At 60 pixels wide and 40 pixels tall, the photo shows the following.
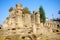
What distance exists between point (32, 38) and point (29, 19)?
13.9m

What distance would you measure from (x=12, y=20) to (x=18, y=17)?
1.38m

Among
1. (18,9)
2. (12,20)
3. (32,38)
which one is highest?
(18,9)

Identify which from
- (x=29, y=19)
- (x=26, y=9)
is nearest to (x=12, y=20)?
(x=29, y=19)

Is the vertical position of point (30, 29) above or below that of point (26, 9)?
below

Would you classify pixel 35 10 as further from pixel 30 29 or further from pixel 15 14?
pixel 30 29

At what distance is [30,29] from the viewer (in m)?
26.4

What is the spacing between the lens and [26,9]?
2089 inches

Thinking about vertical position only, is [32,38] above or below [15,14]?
below

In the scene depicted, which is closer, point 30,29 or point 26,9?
point 30,29

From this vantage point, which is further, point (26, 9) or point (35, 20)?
point (26, 9)

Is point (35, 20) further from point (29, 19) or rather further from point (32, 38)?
point (32, 38)

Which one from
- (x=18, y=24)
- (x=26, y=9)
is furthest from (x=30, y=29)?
(x=26, y=9)

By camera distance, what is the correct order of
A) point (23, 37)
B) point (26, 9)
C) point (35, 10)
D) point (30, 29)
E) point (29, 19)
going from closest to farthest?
point (23, 37) < point (30, 29) < point (29, 19) < point (35, 10) < point (26, 9)

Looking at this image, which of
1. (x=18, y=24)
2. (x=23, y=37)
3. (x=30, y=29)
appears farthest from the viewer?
(x=18, y=24)
